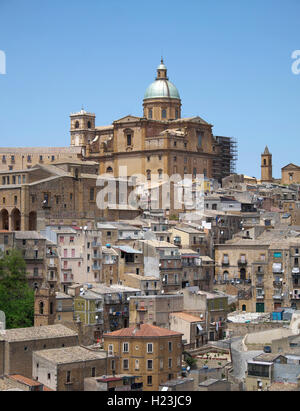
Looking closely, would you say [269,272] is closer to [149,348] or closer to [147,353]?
[149,348]

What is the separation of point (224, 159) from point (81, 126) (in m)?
17.9

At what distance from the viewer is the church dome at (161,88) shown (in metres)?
113

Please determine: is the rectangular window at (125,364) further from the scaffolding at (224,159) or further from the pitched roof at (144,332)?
the scaffolding at (224,159)

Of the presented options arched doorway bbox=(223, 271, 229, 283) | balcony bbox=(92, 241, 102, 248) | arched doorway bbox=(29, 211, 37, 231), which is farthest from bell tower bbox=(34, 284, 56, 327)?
arched doorway bbox=(223, 271, 229, 283)

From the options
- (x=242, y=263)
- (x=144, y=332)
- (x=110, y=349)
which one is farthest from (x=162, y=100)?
(x=110, y=349)

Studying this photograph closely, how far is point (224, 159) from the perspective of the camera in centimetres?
11369

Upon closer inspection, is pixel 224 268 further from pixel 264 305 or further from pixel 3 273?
pixel 3 273

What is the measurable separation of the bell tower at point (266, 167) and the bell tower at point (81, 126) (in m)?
20.3

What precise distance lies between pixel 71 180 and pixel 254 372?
3205 cm

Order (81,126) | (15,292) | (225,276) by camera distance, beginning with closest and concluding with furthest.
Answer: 1. (15,292)
2. (225,276)
3. (81,126)

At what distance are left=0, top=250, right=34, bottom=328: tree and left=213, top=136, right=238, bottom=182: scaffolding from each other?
44.4 m

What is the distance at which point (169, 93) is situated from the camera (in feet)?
371

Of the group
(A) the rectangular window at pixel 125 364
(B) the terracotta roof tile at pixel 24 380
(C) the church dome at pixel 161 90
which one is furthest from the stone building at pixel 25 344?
(C) the church dome at pixel 161 90

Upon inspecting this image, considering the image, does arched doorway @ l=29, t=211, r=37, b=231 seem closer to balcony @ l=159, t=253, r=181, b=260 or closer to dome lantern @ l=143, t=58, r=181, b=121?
balcony @ l=159, t=253, r=181, b=260
